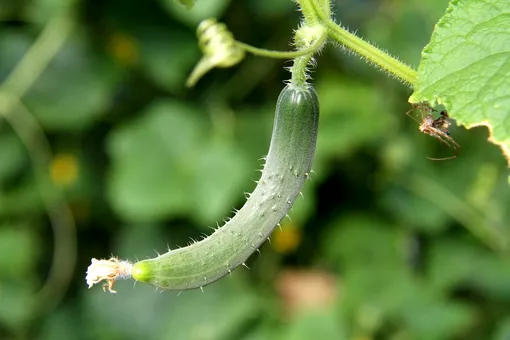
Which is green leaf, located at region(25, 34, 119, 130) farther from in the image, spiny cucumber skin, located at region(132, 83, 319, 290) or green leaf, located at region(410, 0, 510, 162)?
green leaf, located at region(410, 0, 510, 162)

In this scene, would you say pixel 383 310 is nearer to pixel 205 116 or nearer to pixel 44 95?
pixel 205 116

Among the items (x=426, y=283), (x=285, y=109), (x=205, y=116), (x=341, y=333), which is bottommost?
(x=285, y=109)

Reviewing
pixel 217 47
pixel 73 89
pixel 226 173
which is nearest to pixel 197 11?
pixel 226 173

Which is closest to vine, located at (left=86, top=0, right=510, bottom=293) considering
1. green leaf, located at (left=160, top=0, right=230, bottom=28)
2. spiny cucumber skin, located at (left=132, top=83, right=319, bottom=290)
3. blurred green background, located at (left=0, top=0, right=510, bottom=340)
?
spiny cucumber skin, located at (left=132, top=83, right=319, bottom=290)

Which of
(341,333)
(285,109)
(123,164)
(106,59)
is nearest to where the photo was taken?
(285,109)

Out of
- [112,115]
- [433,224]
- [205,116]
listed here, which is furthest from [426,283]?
[112,115]

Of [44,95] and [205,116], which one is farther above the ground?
[44,95]
